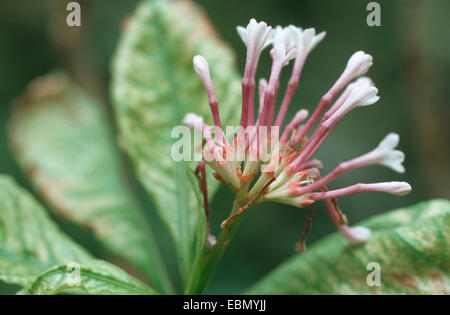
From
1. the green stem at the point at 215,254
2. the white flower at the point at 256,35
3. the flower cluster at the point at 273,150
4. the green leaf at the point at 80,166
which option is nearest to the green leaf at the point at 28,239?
the green leaf at the point at 80,166

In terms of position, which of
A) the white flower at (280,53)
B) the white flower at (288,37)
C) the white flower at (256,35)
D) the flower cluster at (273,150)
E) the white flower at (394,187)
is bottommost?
the white flower at (394,187)

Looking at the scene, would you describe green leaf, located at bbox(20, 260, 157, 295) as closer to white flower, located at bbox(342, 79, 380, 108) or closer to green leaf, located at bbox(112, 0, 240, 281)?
green leaf, located at bbox(112, 0, 240, 281)

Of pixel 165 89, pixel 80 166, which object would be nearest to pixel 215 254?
pixel 165 89

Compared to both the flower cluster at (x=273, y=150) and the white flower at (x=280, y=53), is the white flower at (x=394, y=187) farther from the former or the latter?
the white flower at (x=280, y=53)

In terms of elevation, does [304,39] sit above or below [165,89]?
below

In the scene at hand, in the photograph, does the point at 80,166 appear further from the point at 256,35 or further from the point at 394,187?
the point at 394,187

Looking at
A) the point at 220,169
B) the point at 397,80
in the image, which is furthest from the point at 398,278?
the point at 397,80
